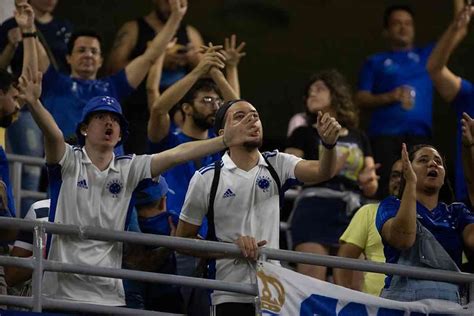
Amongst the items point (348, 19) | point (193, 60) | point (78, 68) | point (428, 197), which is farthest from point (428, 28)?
point (428, 197)

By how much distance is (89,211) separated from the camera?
9977 mm

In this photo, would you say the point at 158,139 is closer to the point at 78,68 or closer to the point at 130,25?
the point at 78,68

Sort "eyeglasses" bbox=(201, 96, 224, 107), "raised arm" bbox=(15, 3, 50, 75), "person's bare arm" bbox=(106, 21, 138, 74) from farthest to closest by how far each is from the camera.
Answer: "person's bare arm" bbox=(106, 21, 138, 74), "eyeglasses" bbox=(201, 96, 224, 107), "raised arm" bbox=(15, 3, 50, 75)

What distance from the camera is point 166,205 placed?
11234 millimetres

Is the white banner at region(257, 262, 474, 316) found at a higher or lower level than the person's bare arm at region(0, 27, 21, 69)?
lower

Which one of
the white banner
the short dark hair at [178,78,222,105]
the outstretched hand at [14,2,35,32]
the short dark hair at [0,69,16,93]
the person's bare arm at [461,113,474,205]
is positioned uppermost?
the outstretched hand at [14,2,35,32]

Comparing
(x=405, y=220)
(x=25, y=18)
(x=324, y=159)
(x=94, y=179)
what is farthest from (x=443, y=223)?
(x=25, y=18)

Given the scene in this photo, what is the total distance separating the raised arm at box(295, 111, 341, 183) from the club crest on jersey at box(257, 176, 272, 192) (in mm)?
183

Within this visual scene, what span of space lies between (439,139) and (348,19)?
1.50m

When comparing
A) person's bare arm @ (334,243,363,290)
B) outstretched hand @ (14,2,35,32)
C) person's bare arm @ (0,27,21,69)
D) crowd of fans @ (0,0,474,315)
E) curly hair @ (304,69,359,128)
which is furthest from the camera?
person's bare arm @ (0,27,21,69)

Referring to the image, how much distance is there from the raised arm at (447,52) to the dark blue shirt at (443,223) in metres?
3.06

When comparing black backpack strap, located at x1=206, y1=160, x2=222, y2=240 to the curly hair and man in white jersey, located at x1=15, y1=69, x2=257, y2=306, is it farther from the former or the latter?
the curly hair

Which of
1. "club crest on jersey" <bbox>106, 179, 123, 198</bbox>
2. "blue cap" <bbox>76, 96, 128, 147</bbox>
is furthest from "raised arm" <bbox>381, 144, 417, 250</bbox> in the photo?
"blue cap" <bbox>76, 96, 128, 147</bbox>

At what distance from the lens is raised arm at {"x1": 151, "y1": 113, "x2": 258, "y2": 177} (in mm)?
9836
